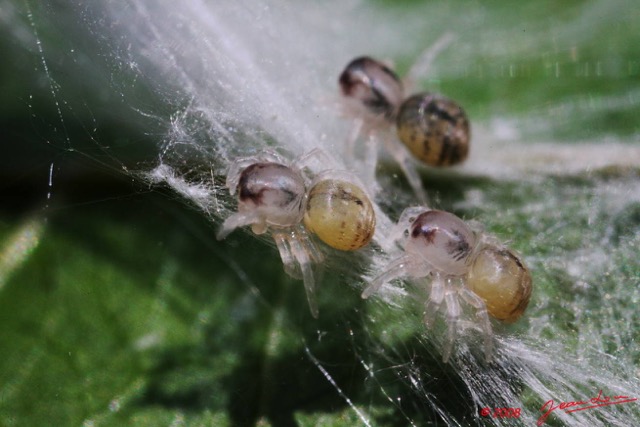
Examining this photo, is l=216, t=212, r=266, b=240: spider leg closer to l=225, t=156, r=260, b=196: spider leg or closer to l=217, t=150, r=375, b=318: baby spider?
l=217, t=150, r=375, b=318: baby spider

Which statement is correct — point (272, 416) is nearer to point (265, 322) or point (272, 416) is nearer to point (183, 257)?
point (265, 322)

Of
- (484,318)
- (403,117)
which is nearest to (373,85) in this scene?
(403,117)

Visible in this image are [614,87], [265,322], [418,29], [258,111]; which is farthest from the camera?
[418,29]

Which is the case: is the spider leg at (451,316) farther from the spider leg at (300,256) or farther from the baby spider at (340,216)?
the spider leg at (300,256)

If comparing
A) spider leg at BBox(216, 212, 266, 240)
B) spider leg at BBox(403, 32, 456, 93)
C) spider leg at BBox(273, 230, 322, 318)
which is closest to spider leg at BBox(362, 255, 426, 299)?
spider leg at BBox(273, 230, 322, 318)

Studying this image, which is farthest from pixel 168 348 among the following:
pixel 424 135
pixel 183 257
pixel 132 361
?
pixel 424 135

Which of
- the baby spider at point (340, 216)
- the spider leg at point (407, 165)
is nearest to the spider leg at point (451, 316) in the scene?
the baby spider at point (340, 216)
